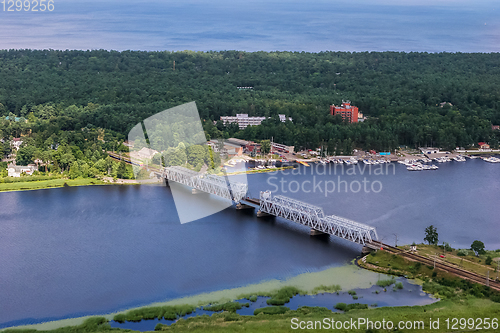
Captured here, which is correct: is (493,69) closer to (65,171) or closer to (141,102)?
(141,102)

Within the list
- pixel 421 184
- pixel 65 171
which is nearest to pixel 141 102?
→ pixel 65 171

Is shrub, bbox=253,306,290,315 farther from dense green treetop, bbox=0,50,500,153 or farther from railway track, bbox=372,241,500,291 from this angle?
dense green treetop, bbox=0,50,500,153

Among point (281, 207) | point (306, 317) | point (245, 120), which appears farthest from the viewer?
point (245, 120)

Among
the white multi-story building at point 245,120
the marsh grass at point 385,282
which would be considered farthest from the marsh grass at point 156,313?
the white multi-story building at point 245,120

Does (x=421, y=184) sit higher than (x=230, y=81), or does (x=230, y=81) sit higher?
(x=230, y=81)

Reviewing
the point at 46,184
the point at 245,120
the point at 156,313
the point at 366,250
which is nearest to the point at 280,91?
the point at 245,120

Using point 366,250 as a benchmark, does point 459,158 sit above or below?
above

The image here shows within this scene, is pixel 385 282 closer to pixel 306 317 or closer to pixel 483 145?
pixel 306 317

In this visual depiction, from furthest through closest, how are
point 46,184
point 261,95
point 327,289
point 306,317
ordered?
point 261,95 < point 46,184 < point 327,289 < point 306,317
